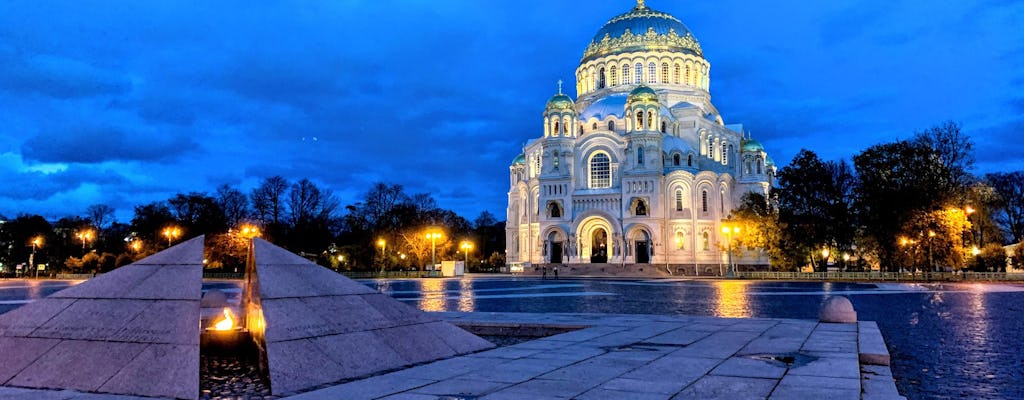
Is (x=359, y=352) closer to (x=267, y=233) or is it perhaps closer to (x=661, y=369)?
(x=661, y=369)

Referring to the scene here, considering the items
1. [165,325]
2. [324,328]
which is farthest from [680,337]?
[165,325]

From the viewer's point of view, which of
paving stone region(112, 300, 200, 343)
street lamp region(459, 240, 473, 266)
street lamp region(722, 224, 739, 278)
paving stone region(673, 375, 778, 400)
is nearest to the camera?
paving stone region(673, 375, 778, 400)

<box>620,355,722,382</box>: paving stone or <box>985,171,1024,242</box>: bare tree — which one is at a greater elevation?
<box>985,171,1024,242</box>: bare tree

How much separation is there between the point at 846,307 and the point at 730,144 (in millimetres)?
A: 61123

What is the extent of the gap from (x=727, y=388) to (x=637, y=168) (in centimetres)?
5779

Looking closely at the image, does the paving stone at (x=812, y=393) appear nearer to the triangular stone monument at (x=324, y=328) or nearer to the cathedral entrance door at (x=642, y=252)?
the triangular stone monument at (x=324, y=328)

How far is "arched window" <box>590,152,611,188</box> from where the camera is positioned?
66000 millimetres

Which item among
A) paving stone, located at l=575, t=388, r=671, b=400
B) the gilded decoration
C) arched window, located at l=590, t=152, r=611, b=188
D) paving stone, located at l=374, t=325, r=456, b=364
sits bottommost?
paving stone, located at l=575, t=388, r=671, b=400

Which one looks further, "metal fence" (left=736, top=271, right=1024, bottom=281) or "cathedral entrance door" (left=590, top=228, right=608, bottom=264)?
"cathedral entrance door" (left=590, top=228, right=608, bottom=264)

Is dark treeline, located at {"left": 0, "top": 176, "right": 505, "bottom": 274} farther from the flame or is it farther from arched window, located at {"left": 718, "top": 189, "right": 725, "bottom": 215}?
the flame

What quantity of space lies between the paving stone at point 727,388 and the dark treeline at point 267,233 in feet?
165

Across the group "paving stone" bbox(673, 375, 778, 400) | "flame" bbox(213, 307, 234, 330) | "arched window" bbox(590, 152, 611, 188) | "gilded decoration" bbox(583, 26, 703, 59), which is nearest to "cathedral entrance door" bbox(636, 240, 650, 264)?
"arched window" bbox(590, 152, 611, 188)

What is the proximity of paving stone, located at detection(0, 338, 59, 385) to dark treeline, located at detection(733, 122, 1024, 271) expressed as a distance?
148 ft

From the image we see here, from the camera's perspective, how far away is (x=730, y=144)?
72250 mm
